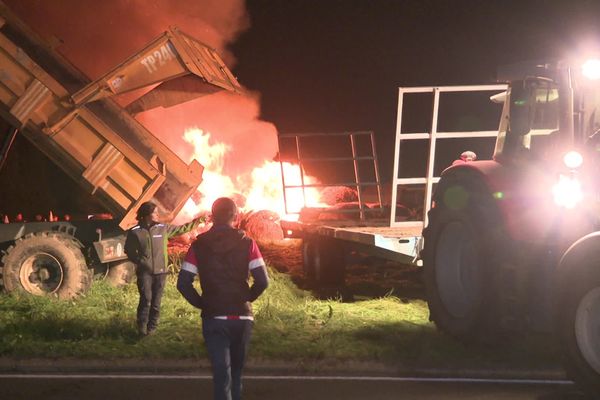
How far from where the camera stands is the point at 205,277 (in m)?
5.53

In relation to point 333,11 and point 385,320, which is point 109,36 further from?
point 385,320

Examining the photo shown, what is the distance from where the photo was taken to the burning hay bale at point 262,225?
1709cm

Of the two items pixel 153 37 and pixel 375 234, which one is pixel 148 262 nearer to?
pixel 375 234

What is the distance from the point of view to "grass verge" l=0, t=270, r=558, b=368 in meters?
8.44

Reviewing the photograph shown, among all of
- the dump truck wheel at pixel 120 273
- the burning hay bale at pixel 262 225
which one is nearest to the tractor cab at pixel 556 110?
the dump truck wheel at pixel 120 273

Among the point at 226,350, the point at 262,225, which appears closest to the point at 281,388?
the point at 226,350

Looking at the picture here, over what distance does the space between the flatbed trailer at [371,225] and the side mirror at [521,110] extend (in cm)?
199

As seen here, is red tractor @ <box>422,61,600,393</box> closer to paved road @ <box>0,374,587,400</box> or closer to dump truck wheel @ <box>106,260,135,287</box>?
paved road @ <box>0,374,587,400</box>

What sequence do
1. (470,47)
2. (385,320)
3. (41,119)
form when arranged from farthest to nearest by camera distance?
1. (470,47)
2. (41,119)
3. (385,320)

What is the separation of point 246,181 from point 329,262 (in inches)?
280

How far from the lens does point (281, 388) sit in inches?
296

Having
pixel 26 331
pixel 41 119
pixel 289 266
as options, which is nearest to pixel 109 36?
pixel 289 266

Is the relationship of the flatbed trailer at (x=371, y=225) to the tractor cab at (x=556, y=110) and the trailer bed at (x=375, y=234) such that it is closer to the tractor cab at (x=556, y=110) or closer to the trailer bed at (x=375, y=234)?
the trailer bed at (x=375, y=234)

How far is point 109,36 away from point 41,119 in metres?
10.1
